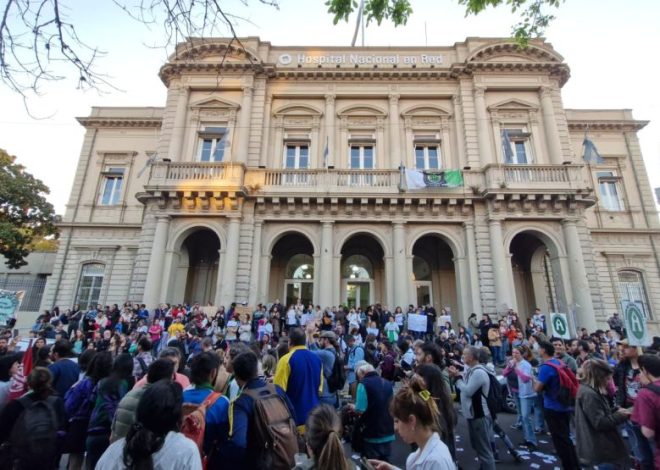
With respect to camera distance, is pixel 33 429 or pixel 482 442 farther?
pixel 482 442

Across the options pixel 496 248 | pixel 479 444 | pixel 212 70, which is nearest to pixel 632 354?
pixel 479 444

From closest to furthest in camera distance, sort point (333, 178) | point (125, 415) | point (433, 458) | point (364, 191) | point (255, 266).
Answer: point (433, 458) → point (125, 415) → point (255, 266) → point (364, 191) → point (333, 178)

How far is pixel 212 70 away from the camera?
1914 centimetres

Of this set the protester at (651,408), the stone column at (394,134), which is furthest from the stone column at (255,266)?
the protester at (651,408)

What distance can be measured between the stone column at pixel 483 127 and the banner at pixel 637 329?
38.7 feet

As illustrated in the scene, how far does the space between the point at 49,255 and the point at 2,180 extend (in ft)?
22.1

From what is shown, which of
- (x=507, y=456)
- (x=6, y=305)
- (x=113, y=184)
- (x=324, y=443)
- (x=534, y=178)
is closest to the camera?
(x=324, y=443)

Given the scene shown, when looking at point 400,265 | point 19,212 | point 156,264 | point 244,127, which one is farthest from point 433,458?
point 19,212

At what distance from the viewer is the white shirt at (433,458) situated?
2.28 m

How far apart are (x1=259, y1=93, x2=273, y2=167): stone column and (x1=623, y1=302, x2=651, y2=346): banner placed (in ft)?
52.5

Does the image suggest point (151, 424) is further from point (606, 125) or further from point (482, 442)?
point (606, 125)

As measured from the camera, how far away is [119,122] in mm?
22469

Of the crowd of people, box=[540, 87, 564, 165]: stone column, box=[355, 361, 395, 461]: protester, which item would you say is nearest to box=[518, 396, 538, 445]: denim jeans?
the crowd of people

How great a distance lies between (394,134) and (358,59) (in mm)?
5526
